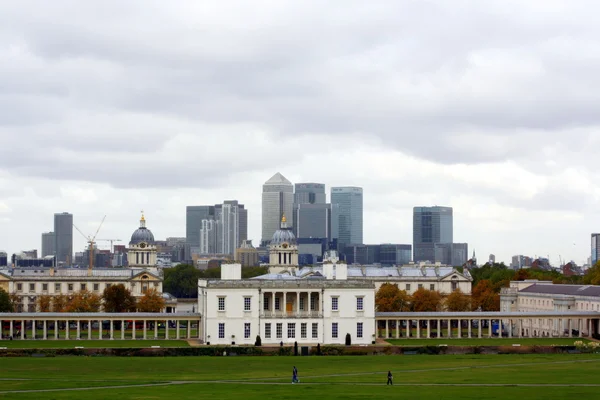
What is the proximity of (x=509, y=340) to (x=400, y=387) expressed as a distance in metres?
50.3

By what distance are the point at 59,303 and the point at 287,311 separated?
44.6 m

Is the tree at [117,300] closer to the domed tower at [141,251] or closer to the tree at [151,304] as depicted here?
the tree at [151,304]

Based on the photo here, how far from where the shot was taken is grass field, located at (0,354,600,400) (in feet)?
212

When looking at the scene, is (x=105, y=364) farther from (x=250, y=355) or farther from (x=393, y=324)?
(x=393, y=324)

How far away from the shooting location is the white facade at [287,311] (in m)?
113

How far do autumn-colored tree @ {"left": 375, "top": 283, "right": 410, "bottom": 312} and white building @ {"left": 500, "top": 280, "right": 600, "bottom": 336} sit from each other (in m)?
13.8

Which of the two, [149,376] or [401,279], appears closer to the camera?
[149,376]

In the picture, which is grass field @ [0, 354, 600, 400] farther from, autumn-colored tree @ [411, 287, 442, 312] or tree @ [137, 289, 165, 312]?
autumn-colored tree @ [411, 287, 442, 312]

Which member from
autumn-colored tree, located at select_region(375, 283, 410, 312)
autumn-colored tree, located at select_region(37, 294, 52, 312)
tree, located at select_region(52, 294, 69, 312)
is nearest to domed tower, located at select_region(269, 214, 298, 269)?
autumn-colored tree, located at select_region(375, 283, 410, 312)

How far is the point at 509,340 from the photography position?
116250 mm

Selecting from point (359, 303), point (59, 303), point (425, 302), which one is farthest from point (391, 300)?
point (59, 303)

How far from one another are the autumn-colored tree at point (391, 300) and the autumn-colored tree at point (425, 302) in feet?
3.41

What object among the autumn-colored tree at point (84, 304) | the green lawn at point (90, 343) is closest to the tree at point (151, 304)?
the autumn-colored tree at point (84, 304)

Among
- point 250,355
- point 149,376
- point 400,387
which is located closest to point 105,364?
point 149,376
